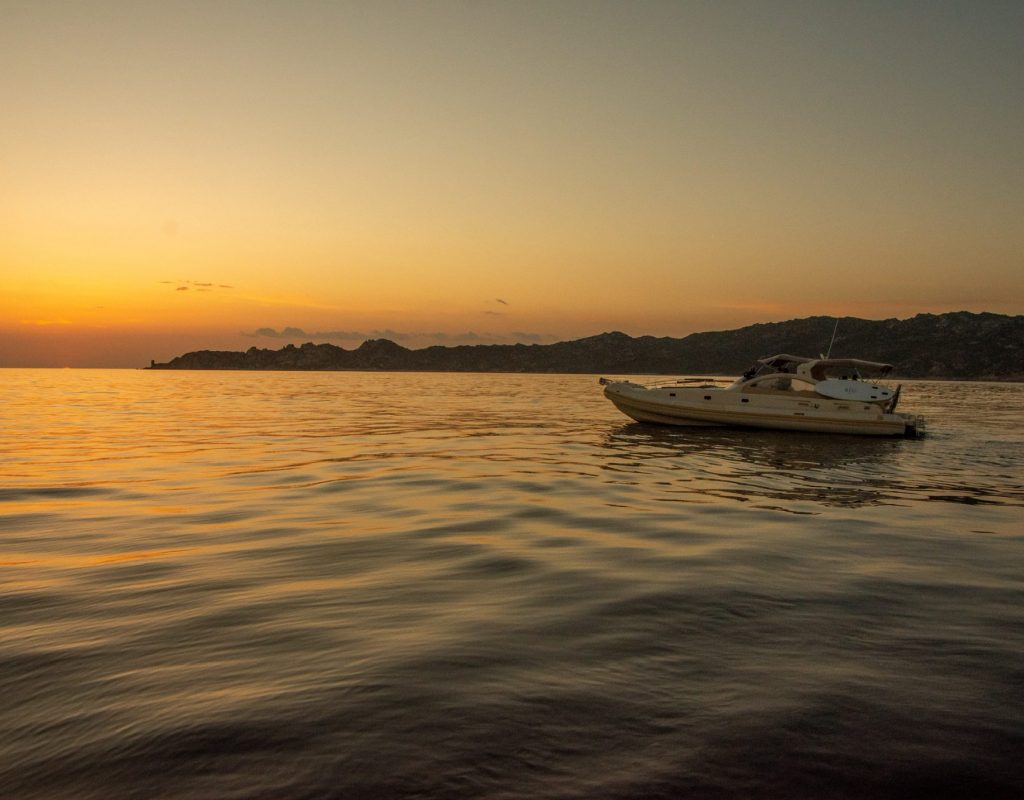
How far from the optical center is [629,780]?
3383mm

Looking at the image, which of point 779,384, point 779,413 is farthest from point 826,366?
point 779,413

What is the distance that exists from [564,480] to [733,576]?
827 cm

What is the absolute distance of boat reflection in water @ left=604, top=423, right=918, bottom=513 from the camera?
551 inches

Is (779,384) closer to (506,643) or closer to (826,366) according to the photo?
(826,366)

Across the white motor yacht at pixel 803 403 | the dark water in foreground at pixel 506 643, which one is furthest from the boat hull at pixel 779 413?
the dark water in foreground at pixel 506 643

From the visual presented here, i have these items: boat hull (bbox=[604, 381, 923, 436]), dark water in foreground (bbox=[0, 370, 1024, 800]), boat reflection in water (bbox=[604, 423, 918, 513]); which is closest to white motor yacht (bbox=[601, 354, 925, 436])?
boat hull (bbox=[604, 381, 923, 436])

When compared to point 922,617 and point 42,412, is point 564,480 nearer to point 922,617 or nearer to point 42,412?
point 922,617

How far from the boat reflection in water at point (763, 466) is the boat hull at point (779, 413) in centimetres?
40

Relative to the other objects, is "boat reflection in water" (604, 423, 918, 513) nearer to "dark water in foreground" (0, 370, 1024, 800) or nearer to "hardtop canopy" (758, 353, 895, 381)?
"dark water in foreground" (0, 370, 1024, 800)

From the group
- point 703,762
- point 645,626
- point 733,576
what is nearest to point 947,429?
point 733,576

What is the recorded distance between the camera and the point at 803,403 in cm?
2816

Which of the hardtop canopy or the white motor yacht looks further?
the hardtop canopy

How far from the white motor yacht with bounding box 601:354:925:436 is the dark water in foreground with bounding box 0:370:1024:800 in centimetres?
1492

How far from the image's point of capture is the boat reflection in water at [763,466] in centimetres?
1399
